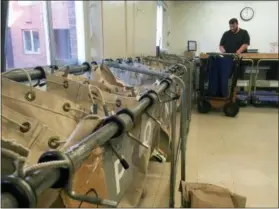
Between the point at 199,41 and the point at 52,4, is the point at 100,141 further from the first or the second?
the point at 199,41

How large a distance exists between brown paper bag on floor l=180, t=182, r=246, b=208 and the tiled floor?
33 cm

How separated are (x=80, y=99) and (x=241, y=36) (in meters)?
5.34

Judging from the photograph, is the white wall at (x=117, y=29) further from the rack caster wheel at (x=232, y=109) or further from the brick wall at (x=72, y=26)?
the rack caster wheel at (x=232, y=109)

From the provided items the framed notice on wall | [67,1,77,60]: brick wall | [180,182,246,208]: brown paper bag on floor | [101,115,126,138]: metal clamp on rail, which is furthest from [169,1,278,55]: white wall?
[101,115,126,138]: metal clamp on rail

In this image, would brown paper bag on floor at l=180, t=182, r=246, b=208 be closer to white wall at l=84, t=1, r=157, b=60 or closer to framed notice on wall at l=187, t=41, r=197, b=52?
white wall at l=84, t=1, r=157, b=60

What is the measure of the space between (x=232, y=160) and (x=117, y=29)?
1909 mm

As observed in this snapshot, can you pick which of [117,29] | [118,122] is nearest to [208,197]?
[118,122]

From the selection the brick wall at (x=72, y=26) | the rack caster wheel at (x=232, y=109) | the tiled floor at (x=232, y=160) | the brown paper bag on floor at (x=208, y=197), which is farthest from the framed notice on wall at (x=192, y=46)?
the brown paper bag on floor at (x=208, y=197)

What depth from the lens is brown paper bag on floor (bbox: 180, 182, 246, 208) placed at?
154 cm

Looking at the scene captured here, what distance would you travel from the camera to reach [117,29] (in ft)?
10.6

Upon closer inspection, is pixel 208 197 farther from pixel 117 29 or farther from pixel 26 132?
pixel 117 29

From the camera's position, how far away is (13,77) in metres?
0.79

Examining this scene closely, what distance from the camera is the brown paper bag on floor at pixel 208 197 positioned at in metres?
1.54

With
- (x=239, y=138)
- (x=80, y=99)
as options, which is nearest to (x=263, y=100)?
(x=239, y=138)
